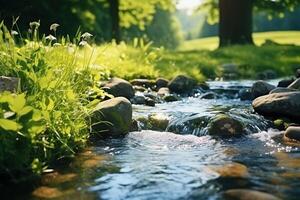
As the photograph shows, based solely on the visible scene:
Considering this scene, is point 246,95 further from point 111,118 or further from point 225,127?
point 111,118

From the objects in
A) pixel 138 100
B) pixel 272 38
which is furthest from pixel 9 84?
pixel 272 38

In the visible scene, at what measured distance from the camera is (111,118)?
6359 mm

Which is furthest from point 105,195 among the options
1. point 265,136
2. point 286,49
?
point 286,49

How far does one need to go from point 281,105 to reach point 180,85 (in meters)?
3.54

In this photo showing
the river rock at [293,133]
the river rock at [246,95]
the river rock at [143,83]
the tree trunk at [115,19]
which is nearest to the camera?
the river rock at [293,133]

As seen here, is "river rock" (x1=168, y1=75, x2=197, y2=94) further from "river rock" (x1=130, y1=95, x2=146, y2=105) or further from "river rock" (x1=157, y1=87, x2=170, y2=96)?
"river rock" (x1=130, y1=95, x2=146, y2=105)

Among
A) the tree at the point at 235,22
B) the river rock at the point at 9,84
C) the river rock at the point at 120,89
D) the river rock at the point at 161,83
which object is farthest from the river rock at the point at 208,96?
the tree at the point at 235,22

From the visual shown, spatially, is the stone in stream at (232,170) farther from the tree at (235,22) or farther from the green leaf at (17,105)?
the tree at (235,22)

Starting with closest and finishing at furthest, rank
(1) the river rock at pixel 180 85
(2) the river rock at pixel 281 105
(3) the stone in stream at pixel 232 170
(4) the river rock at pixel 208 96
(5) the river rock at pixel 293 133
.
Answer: (3) the stone in stream at pixel 232 170 → (5) the river rock at pixel 293 133 → (2) the river rock at pixel 281 105 → (4) the river rock at pixel 208 96 → (1) the river rock at pixel 180 85

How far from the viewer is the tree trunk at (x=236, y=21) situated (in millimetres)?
20375

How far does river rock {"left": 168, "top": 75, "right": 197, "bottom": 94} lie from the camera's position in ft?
34.5

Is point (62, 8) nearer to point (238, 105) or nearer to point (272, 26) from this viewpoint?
point (238, 105)

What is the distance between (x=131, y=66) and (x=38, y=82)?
6229mm

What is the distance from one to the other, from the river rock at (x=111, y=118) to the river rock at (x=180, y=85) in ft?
13.1
